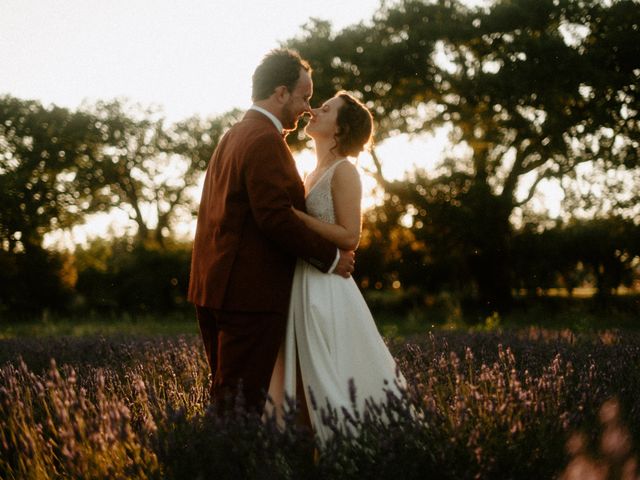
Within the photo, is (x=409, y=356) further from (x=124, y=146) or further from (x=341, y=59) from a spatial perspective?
(x=124, y=146)

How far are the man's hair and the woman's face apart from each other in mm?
423

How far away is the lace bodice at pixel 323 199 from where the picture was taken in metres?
3.78

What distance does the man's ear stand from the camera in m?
3.65

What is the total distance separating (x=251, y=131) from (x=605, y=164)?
1904 cm

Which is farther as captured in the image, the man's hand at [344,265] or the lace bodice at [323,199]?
the lace bodice at [323,199]

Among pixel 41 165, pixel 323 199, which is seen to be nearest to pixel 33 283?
pixel 41 165

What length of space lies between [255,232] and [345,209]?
53 centimetres

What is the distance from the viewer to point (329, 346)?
362 centimetres

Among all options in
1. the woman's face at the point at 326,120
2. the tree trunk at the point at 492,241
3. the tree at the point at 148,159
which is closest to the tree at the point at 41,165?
the tree at the point at 148,159

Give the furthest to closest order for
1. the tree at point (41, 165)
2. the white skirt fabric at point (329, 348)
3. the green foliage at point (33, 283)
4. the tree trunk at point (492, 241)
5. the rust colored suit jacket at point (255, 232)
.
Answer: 1. the tree at point (41, 165)
2. the green foliage at point (33, 283)
3. the tree trunk at point (492, 241)
4. the white skirt fabric at point (329, 348)
5. the rust colored suit jacket at point (255, 232)

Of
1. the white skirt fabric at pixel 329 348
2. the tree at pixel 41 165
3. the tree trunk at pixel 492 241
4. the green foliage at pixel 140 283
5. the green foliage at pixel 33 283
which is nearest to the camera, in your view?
the white skirt fabric at pixel 329 348

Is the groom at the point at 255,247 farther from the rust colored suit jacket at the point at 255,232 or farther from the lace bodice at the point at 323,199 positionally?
the lace bodice at the point at 323,199

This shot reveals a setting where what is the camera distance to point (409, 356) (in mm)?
6141

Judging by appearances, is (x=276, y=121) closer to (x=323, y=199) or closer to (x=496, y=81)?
(x=323, y=199)
